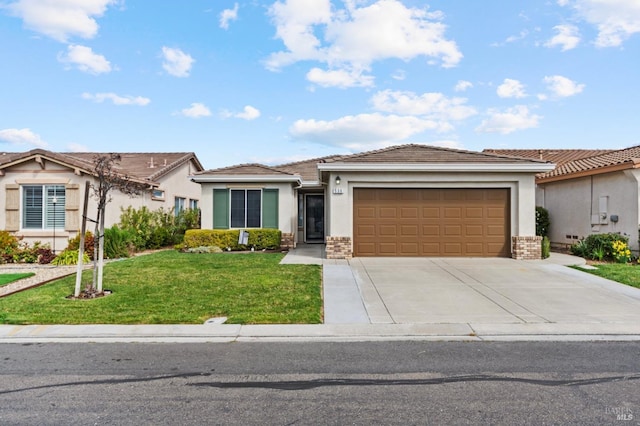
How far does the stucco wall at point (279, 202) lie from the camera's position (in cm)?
1753

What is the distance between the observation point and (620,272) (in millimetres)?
11289

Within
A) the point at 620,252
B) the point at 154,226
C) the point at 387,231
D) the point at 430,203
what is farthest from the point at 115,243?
the point at 620,252

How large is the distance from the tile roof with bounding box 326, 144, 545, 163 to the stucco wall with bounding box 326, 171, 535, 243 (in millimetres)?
466

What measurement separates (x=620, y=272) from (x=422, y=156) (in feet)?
21.1

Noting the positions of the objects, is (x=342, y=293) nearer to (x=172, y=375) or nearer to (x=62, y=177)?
(x=172, y=375)

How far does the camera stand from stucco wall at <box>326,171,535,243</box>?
1438cm

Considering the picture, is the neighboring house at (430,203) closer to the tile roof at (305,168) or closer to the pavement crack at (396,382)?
the tile roof at (305,168)

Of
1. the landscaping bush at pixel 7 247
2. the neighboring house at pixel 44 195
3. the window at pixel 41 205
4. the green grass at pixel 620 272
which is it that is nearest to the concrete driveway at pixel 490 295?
the green grass at pixel 620 272

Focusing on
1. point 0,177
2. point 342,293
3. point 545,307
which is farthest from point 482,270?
point 0,177

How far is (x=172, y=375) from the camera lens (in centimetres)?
472

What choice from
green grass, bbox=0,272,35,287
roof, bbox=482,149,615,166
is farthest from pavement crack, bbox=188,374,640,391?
roof, bbox=482,149,615,166

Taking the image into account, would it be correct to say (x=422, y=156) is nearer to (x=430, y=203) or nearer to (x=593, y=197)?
(x=430, y=203)

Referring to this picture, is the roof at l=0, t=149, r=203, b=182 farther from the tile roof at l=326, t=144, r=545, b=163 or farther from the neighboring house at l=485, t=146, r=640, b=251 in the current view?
the neighboring house at l=485, t=146, r=640, b=251

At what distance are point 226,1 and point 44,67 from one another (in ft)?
25.3
